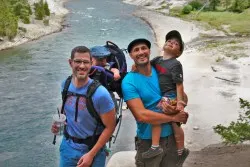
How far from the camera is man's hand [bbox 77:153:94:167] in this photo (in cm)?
496

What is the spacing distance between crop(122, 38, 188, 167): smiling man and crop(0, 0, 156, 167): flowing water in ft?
29.3

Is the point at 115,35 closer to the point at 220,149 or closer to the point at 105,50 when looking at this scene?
the point at 220,149

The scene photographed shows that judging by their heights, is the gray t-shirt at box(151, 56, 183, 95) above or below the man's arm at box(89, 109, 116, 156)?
above

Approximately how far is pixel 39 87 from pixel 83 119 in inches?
748

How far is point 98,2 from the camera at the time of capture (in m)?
77.8

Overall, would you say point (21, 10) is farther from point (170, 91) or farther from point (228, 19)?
point (170, 91)

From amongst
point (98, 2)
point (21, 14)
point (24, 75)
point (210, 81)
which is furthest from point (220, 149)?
point (98, 2)

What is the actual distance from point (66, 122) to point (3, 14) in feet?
112

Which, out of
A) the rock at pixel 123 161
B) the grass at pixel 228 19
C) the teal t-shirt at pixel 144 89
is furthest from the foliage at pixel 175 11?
the teal t-shirt at pixel 144 89

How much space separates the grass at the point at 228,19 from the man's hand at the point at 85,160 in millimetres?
37902

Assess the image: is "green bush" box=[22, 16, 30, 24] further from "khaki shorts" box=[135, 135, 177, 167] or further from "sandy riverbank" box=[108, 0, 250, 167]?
"khaki shorts" box=[135, 135, 177, 167]

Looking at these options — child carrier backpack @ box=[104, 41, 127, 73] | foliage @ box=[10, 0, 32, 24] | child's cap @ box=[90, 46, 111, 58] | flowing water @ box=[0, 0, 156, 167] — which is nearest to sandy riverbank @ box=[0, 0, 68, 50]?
foliage @ box=[10, 0, 32, 24]

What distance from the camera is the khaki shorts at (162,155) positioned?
5391 mm

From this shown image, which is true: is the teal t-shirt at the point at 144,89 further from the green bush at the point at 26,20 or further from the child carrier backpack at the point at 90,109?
the green bush at the point at 26,20
